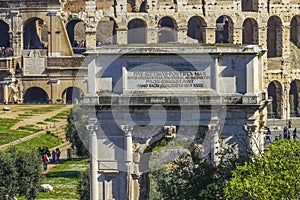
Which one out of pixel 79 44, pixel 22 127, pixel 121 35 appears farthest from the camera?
pixel 79 44

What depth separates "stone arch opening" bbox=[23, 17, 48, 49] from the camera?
89.2m

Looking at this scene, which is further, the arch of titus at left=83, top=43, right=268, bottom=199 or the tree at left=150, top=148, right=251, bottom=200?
the arch of titus at left=83, top=43, right=268, bottom=199

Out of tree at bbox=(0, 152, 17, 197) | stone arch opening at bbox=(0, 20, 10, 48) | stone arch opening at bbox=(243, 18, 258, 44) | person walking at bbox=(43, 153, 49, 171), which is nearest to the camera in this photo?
tree at bbox=(0, 152, 17, 197)

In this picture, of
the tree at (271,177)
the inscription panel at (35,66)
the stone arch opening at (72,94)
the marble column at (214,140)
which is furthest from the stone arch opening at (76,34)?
the tree at (271,177)

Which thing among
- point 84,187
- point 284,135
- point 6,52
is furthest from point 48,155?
point 6,52

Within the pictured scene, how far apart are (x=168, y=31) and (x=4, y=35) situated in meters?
11.6

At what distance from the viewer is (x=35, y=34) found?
92.5m

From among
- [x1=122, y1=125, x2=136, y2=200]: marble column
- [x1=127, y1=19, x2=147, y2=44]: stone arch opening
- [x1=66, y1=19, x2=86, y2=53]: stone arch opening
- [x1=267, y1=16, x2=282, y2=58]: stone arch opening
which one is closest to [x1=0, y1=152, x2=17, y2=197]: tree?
[x1=122, y1=125, x2=136, y2=200]: marble column

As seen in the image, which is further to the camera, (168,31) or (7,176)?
(168,31)

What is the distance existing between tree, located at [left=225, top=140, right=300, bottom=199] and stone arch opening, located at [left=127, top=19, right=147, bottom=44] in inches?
2066

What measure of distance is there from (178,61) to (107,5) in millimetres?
51023

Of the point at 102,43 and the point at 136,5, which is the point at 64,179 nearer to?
the point at 102,43

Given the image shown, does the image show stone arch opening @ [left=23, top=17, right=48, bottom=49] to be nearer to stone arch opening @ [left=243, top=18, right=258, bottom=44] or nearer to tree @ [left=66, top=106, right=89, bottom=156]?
stone arch opening @ [left=243, top=18, right=258, bottom=44]

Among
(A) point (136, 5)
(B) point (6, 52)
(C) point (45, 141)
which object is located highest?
(A) point (136, 5)
